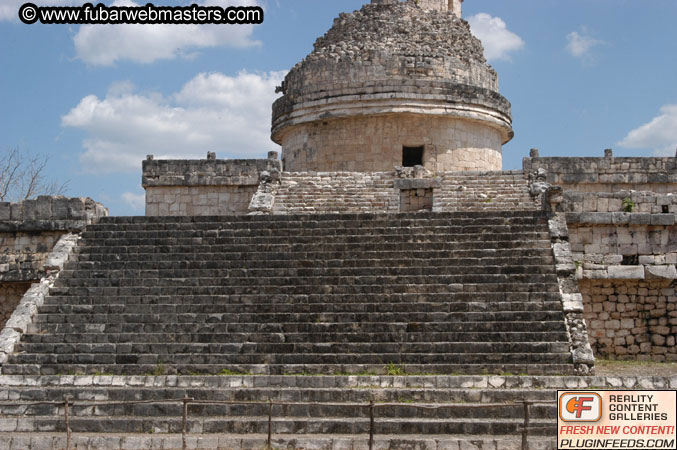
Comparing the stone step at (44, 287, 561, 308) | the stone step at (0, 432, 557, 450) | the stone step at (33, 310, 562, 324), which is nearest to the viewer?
the stone step at (0, 432, 557, 450)

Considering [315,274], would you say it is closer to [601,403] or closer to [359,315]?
[359,315]

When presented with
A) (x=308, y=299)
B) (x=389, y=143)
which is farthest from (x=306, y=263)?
(x=389, y=143)

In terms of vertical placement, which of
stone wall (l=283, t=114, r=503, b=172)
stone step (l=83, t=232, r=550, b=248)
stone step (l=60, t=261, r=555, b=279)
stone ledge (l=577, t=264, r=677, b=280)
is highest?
stone wall (l=283, t=114, r=503, b=172)

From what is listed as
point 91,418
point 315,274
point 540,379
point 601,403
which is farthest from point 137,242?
point 601,403

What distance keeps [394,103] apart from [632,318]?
892 cm

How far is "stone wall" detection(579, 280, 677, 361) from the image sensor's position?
13.2m

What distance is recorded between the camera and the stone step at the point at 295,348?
10.9m

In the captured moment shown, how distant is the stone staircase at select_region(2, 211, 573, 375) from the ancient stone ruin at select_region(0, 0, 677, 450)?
1.2 inches

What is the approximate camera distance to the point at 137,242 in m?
13.9

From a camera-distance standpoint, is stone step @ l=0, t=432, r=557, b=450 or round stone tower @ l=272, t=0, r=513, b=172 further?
round stone tower @ l=272, t=0, r=513, b=172

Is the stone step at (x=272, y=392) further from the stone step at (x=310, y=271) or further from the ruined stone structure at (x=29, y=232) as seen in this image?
the ruined stone structure at (x=29, y=232)

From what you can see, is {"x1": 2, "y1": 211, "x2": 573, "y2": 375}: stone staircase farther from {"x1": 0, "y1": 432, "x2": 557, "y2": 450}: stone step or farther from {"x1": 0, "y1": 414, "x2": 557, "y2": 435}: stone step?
{"x1": 0, "y1": 432, "x2": 557, "y2": 450}: stone step

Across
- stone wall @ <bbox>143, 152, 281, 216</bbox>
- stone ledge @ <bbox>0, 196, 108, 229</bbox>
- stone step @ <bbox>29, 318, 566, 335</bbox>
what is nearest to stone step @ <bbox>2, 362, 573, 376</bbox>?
stone step @ <bbox>29, 318, 566, 335</bbox>

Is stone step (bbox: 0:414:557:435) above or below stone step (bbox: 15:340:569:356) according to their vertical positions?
below
